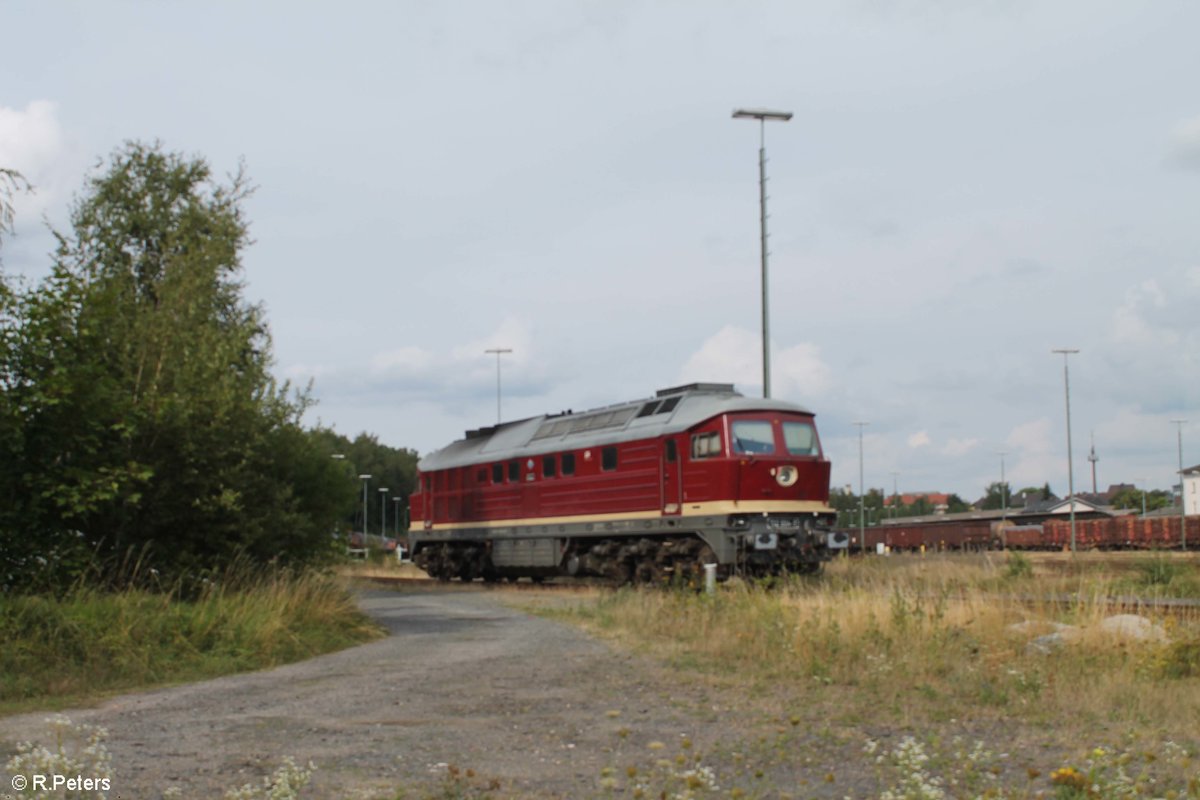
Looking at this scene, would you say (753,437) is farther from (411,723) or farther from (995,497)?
(995,497)

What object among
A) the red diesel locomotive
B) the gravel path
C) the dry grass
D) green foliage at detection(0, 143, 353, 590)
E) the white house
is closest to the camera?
the gravel path

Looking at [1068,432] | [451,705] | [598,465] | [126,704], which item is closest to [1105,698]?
[451,705]

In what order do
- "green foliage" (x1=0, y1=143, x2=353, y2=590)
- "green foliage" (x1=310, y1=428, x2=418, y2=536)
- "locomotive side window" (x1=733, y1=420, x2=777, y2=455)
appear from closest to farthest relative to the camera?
"green foliage" (x1=0, y1=143, x2=353, y2=590) < "locomotive side window" (x1=733, y1=420, x2=777, y2=455) < "green foliage" (x1=310, y1=428, x2=418, y2=536)

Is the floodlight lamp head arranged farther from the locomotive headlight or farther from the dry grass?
the dry grass

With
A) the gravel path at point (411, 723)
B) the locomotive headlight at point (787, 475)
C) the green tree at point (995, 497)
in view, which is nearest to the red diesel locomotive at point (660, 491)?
the locomotive headlight at point (787, 475)

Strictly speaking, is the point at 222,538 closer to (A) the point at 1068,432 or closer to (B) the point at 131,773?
(B) the point at 131,773

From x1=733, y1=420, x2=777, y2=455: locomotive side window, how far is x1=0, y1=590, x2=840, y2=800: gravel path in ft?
28.2

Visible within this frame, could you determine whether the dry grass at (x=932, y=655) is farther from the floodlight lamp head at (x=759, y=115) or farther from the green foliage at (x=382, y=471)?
the green foliage at (x=382, y=471)

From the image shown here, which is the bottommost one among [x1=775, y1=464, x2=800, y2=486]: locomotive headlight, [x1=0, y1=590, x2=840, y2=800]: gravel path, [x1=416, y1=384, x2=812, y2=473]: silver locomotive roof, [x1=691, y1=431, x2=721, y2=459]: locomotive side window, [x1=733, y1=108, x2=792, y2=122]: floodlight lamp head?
[x1=0, y1=590, x2=840, y2=800]: gravel path

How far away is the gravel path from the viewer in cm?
713

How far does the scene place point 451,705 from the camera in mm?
9781

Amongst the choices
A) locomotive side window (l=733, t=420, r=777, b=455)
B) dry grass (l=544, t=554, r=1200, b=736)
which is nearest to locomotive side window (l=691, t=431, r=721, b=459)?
locomotive side window (l=733, t=420, r=777, b=455)

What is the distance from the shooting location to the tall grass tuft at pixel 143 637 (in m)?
11.2

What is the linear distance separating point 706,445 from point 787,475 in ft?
5.02
